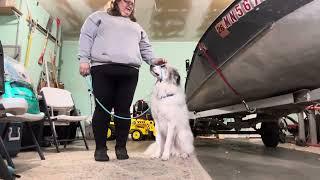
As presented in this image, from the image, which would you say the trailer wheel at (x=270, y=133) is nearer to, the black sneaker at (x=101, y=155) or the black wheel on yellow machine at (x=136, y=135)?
the black sneaker at (x=101, y=155)

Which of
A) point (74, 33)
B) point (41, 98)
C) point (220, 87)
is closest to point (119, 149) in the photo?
point (220, 87)

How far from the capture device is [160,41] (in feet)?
25.3

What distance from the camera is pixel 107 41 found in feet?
7.88

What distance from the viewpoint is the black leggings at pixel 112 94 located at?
239cm

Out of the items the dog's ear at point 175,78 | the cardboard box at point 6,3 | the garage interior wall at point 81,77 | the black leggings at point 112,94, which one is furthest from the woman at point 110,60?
the garage interior wall at point 81,77

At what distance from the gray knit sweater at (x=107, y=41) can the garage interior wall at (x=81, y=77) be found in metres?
4.77

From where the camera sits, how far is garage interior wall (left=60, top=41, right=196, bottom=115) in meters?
7.37

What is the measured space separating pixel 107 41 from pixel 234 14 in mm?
987

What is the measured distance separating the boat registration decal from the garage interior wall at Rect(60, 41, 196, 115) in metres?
4.80

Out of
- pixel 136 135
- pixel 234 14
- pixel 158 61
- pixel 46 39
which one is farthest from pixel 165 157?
pixel 46 39

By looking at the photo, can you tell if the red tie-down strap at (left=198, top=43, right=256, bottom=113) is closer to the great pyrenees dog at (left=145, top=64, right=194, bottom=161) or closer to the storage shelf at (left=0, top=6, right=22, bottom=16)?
the great pyrenees dog at (left=145, top=64, right=194, bottom=161)

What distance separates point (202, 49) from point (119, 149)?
45.9 inches

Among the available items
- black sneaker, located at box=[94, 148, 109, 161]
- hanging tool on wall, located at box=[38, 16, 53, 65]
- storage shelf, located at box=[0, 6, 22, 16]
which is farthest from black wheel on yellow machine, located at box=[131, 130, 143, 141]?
black sneaker, located at box=[94, 148, 109, 161]

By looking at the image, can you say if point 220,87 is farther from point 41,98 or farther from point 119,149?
point 41,98
